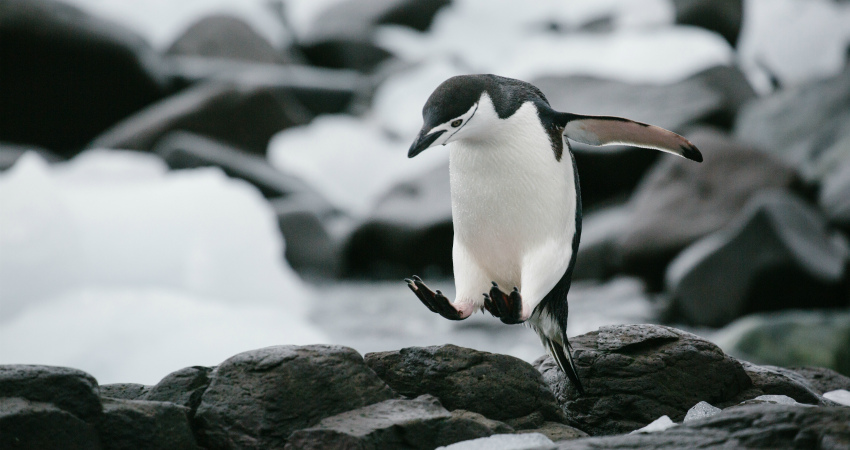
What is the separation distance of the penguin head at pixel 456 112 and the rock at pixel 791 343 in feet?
9.33

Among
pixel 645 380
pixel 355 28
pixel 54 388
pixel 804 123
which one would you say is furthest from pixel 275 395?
pixel 355 28

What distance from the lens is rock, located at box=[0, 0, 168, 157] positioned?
27.9 ft

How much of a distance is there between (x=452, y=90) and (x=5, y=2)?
7.80m

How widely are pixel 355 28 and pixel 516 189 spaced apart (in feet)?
37.2

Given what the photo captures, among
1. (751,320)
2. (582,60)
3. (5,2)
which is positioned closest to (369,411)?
(751,320)

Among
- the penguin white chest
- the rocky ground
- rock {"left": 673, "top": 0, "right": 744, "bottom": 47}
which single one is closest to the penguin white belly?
the penguin white chest

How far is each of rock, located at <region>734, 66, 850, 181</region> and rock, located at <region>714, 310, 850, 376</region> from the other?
2436 mm

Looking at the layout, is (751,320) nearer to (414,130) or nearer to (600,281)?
(600,281)

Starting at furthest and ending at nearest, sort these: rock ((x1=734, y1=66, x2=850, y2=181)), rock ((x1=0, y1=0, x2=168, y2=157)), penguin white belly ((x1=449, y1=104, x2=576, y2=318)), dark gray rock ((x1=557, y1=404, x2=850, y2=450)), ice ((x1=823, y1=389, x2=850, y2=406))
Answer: rock ((x1=0, y1=0, x2=168, y2=157)) → rock ((x1=734, y1=66, x2=850, y2=181)) → ice ((x1=823, y1=389, x2=850, y2=406)) → penguin white belly ((x1=449, y1=104, x2=576, y2=318)) → dark gray rock ((x1=557, y1=404, x2=850, y2=450))

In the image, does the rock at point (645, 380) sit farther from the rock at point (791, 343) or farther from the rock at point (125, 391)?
the rock at point (791, 343)

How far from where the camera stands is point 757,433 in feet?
4.97

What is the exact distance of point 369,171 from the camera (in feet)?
33.8

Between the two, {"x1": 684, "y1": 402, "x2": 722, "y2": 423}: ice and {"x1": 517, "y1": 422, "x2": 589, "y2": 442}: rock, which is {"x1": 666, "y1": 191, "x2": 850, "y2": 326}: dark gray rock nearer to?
{"x1": 684, "y1": 402, "x2": 722, "y2": 423}: ice

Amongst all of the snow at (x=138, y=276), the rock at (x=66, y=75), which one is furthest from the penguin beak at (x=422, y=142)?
the rock at (x=66, y=75)
